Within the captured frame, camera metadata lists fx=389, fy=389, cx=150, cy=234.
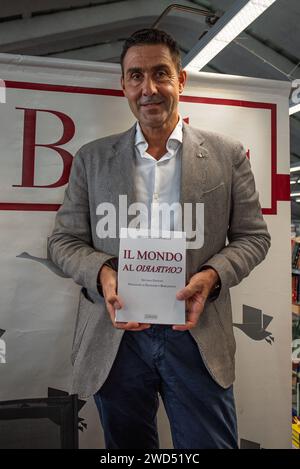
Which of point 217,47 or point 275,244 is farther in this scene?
point 217,47

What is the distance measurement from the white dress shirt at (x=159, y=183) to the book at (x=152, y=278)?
14 cm

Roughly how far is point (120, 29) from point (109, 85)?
137 inches

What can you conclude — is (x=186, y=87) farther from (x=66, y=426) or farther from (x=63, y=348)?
(x=66, y=426)

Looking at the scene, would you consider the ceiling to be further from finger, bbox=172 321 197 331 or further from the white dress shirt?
finger, bbox=172 321 197 331

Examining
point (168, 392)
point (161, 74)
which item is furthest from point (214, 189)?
point (168, 392)

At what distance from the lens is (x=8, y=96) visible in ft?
5.23

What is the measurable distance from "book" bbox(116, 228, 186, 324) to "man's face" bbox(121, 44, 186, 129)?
1.33ft

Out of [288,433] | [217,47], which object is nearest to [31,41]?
[217,47]

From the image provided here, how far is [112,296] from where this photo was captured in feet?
3.57

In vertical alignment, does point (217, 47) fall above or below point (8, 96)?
above

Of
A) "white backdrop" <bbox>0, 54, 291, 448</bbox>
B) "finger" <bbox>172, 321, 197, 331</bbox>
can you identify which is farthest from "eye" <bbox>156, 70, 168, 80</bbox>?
"finger" <bbox>172, 321, 197, 331</bbox>

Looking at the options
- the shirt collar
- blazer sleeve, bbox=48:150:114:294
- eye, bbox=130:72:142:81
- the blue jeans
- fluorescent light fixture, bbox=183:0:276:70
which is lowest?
the blue jeans

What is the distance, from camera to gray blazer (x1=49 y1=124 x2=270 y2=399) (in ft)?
3.98

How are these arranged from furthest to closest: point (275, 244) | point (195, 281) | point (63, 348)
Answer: point (275, 244)
point (63, 348)
point (195, 281)
